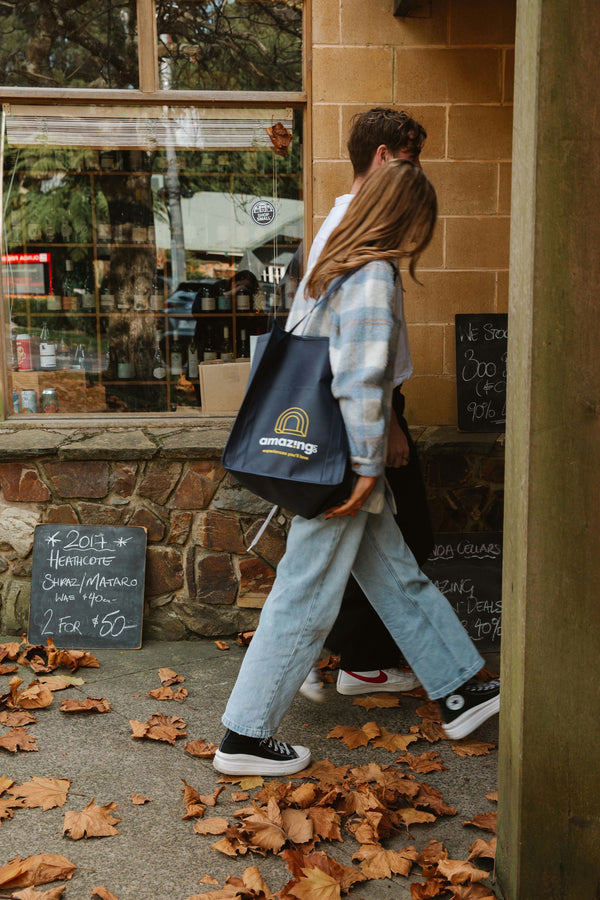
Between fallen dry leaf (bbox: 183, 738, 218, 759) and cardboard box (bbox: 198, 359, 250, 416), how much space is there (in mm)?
1900

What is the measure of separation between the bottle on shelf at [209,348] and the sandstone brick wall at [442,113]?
3.16ft

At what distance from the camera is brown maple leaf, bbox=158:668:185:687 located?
3617 millimetres

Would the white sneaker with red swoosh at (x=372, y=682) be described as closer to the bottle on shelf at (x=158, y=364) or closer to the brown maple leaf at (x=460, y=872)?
the brown maple leaf at (x=460, y=872)

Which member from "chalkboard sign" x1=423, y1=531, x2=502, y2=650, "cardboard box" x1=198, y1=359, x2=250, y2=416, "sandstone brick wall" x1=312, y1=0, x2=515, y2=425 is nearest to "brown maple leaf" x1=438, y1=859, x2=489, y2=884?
"chalkboard sign" x1=423, y1=531, x2=502, y2=650

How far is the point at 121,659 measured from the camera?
3895 millimetres

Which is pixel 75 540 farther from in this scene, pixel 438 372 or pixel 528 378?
pixel 528 378

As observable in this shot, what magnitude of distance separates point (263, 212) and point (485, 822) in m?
3.19

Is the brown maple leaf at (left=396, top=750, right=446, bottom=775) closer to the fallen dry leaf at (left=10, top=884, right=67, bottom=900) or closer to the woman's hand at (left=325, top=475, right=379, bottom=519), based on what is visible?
the woman's hand at (left=325, top=475, right=379, bottom=519)

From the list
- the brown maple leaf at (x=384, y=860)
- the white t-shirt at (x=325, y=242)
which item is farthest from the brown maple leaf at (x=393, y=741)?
the white t-shirt at (x=325, y=242)

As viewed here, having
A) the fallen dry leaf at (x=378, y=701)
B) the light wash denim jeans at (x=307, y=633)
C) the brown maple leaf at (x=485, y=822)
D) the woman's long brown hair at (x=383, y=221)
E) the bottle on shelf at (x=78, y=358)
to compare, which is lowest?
the fallen dry leaf at (x=378, y=701)

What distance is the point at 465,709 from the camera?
2.87 m

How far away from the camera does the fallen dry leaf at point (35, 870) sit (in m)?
2.23

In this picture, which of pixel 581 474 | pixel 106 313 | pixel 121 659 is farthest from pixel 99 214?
pixel 581 474

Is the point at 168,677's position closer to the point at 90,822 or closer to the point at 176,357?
the point at 90,822
